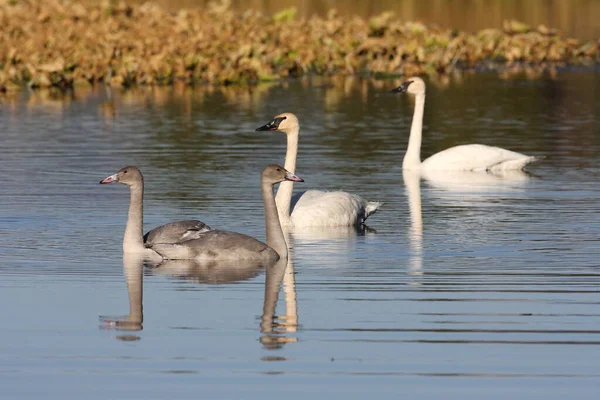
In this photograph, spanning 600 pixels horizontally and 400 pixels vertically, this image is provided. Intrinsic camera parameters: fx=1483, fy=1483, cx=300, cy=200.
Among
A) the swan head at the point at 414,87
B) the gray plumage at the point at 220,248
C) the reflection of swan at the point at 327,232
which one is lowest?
the reflection of swan at the point at 327,232

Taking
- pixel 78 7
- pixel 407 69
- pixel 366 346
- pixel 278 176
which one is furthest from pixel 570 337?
pixel 78 7

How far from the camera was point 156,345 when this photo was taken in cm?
878

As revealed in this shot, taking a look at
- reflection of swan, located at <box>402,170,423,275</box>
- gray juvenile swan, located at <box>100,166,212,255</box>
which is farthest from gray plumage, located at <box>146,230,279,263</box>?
reflection of swan, located at <box>402,170,423,275</box>

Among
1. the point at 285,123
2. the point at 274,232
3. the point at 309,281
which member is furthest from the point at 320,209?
the point at 309,281

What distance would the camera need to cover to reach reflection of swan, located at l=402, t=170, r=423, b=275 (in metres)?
11.9

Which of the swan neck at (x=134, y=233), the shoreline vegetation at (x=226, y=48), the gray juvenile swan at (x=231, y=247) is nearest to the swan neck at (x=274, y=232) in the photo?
the gray juvenile swan at (x=231, y=247)

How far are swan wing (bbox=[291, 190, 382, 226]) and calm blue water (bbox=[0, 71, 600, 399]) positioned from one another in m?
0.18

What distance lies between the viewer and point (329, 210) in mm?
14172

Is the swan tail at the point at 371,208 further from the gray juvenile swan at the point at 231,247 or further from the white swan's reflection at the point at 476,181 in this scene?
the white swan's reflection at the point at 476,181

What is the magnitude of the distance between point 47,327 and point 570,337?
323cm

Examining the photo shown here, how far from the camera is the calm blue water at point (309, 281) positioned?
8031 millimetres

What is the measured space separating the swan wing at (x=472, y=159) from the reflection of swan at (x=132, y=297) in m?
8.19

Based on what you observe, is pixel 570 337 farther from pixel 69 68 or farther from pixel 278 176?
pixel 69 68

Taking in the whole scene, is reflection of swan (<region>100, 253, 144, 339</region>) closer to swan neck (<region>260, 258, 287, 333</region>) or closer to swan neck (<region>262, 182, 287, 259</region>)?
swan neck (<region>260, 258, 287, 333</region>)
